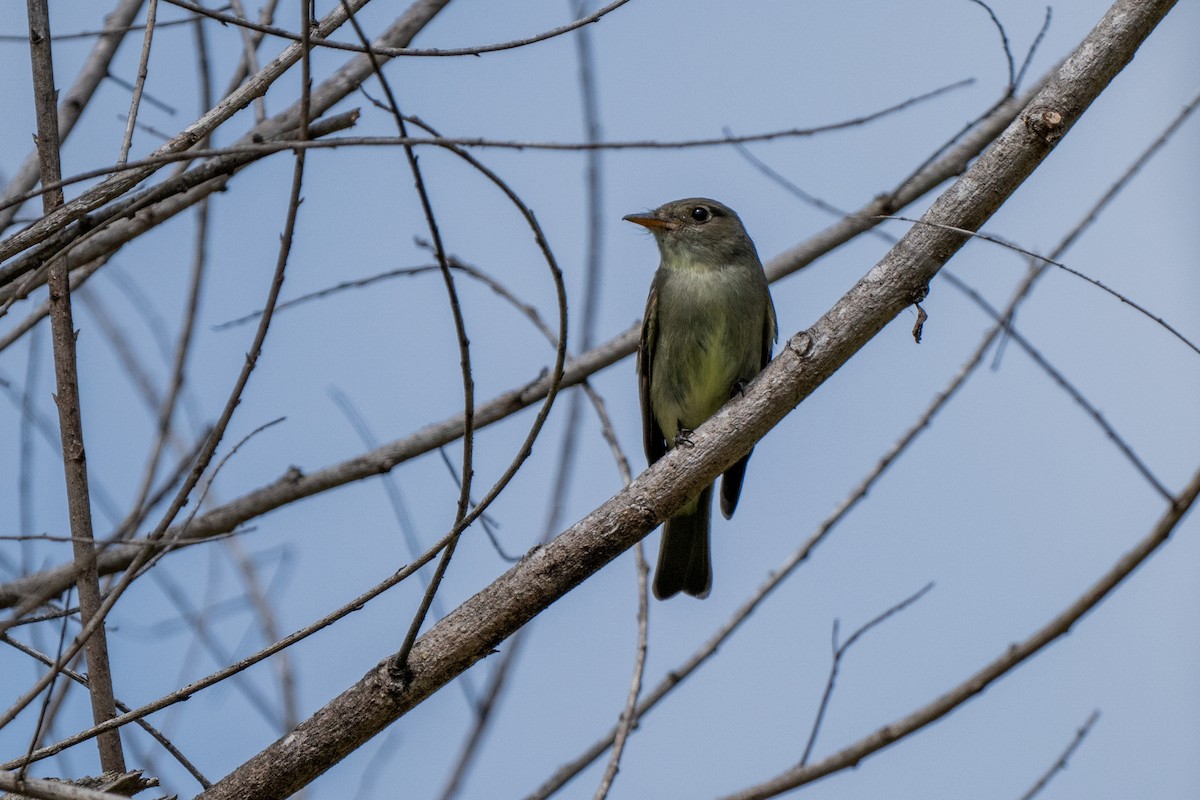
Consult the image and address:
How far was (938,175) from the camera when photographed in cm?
568

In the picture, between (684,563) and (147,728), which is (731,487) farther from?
(147,728)

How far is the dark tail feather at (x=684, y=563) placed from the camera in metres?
6.36

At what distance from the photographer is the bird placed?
623 cm

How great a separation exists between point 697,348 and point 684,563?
1049mm

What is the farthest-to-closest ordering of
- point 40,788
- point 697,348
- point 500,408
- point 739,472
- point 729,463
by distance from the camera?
1. point 739,472
2. point 697,348
3. point 500,408
4. point 729,463
5. point 40,788

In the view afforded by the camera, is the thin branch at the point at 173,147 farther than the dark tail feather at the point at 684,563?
No

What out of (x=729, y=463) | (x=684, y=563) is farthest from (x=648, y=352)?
(x=729, y=463)

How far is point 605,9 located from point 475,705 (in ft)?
7.15

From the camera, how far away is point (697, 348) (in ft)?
20.4

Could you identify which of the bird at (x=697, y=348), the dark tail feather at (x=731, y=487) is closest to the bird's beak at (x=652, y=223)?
the bird at (x=697, y=348)

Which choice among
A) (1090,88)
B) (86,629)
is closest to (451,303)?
(86,629)

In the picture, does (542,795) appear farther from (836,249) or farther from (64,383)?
(836,249)

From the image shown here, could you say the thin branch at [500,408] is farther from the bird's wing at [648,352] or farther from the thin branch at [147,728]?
the thin branch at [147,728]

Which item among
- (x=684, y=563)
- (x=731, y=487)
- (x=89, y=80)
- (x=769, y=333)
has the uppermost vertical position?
(x=89, y=80)
